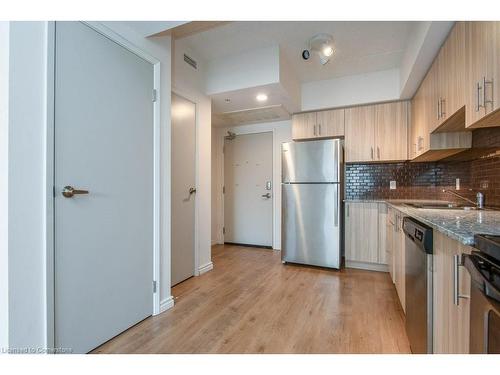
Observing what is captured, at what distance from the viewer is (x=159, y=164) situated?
1979 millimetres

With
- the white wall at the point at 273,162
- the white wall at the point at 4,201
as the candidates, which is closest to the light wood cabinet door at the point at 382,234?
the white wall at the point at 273,162

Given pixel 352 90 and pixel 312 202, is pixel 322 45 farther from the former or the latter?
pixel 312 202

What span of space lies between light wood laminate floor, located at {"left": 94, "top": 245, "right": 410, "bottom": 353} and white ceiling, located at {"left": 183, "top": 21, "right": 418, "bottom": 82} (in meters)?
2.49

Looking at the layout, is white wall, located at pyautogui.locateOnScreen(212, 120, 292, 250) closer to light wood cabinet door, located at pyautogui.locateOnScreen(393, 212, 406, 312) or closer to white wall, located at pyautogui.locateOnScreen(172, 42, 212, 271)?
white wall, located at pyautogui.locateOnScreen(172, 42, 212, 271)

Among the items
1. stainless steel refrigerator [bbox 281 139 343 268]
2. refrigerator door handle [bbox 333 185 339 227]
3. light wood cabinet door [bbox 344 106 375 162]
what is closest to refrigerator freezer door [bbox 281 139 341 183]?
stainless steel refrigerator [bbox 281 139 343 268]

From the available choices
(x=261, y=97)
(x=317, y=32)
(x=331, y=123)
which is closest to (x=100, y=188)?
(x=261, y=97)

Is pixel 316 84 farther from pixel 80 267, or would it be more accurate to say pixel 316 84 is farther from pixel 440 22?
pixel 80 267

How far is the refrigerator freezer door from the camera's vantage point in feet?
9.73

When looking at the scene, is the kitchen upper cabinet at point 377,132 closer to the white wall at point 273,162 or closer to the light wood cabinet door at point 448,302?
the white wall at point 273,162
